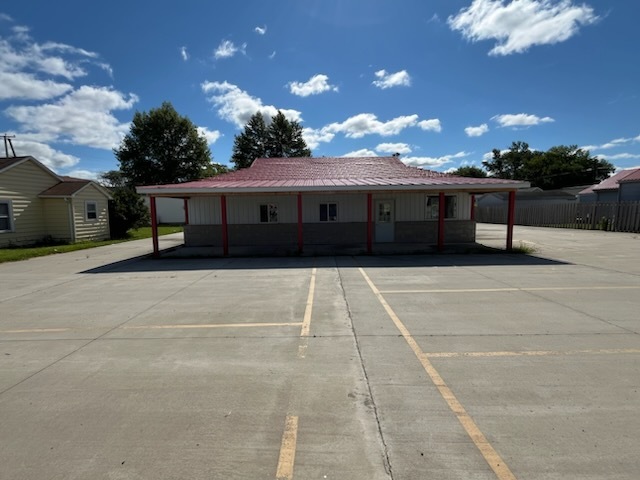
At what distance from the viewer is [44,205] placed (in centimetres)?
1875

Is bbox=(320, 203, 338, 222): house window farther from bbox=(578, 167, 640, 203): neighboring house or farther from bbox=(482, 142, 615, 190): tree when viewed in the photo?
bbox=(482, 142, 615, 190): tree

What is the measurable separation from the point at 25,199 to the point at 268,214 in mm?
11964

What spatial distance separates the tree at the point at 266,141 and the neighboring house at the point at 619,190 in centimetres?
3556

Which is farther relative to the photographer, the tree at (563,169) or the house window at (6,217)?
the tree at (563,169)

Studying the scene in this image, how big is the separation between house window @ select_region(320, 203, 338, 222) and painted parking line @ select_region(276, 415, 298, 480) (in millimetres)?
14012

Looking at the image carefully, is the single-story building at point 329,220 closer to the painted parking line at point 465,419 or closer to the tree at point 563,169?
the painted parking line at point 465,419

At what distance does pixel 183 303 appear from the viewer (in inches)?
276

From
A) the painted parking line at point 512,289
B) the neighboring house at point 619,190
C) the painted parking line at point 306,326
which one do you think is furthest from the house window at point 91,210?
the neighboring house at point 619,190

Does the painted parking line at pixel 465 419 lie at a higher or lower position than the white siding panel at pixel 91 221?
lower

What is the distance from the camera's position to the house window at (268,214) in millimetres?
16906

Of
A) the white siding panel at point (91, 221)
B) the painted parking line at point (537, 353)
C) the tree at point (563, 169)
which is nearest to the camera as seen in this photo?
the painted parking line at point (537, 353)

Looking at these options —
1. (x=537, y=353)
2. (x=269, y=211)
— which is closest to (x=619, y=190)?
(x=269, y=211)

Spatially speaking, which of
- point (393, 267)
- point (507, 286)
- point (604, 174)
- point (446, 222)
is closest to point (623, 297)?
point (507, 286)

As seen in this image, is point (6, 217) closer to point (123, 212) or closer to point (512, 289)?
point (123, 212)
